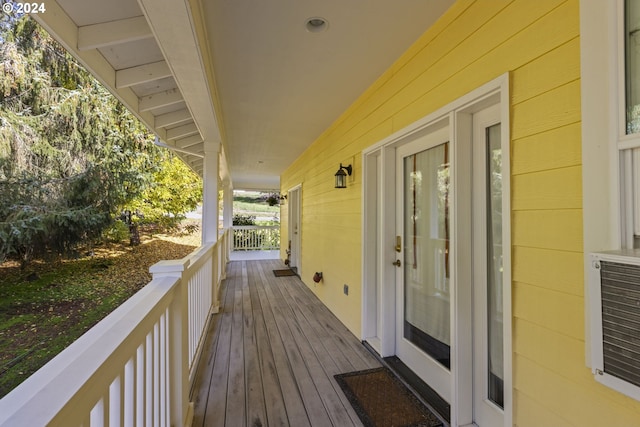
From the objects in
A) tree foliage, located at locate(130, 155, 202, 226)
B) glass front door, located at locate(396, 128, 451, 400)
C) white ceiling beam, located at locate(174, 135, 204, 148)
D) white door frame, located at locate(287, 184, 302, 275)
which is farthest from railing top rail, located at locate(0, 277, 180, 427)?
tree foliage, located at locate(130, 155, 202, 226)

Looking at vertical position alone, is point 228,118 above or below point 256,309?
above

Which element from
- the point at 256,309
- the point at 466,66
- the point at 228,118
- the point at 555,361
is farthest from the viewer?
the point at 256,309

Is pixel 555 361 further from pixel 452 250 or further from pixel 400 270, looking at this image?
pixel 400 270

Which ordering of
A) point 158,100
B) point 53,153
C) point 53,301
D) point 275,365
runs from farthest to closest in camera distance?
point 53,153 → point 53,301 → point 158,100 → point 275,365

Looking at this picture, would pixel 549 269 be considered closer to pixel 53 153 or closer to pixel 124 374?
pixel 124 374

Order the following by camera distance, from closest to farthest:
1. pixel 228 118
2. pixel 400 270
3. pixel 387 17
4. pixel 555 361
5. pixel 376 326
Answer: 1. pixel 555 361
2. pixel 387 17
3. pixel 400 270
4. pixel 376 326
5. pixel 228 118

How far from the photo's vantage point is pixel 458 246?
1.74 m

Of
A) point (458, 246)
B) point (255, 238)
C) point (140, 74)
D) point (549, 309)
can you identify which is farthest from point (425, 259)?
point (255, 238)

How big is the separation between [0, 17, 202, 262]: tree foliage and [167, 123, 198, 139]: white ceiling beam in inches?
115

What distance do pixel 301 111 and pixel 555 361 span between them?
3.17 metres

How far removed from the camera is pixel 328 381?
2.26 m

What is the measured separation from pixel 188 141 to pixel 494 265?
4706 mm

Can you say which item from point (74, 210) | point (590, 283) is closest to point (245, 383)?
point (590, 283)

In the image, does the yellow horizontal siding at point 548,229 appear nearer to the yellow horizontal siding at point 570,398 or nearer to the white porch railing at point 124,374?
the yellow horizontal siding at point 570,398
